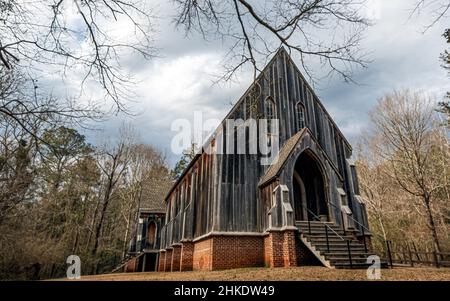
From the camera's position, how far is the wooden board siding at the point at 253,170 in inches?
515

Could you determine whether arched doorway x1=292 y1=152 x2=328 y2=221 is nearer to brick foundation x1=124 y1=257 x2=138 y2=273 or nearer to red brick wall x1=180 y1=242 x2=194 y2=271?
red brick wall x1=180 y1=242 x2=194 y2=271

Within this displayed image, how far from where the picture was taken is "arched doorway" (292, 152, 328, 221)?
1442cm

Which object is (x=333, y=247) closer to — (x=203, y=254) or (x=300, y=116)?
(x=203, y=254)

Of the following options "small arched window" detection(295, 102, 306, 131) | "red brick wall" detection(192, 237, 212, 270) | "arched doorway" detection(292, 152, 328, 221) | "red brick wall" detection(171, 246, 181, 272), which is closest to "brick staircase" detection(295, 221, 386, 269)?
"arched doorway" detection(292, 152, 328, 221)

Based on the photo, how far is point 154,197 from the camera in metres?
30.9

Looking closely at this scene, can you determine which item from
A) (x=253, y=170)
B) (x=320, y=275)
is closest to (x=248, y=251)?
(x=253, y=170)

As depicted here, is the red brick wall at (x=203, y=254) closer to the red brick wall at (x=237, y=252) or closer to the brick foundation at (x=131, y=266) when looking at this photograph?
the red brick wall at (x=237, y=252)

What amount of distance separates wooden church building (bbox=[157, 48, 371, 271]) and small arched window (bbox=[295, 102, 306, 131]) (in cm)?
6

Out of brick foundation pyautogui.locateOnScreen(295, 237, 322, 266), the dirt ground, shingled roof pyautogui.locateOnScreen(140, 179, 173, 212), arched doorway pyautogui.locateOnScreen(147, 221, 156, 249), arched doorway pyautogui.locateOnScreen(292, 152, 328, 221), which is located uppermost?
shingled roof pyautogui.locateOnScreen(140, 179, 173, 212)

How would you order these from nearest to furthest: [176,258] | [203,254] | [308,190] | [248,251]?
1. [248,251]
2. [203,254]
3. [308,190]
4. [176,258]

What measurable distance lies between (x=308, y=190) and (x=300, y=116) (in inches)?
172

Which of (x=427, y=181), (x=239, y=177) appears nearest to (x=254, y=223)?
(x=239, y=177)
